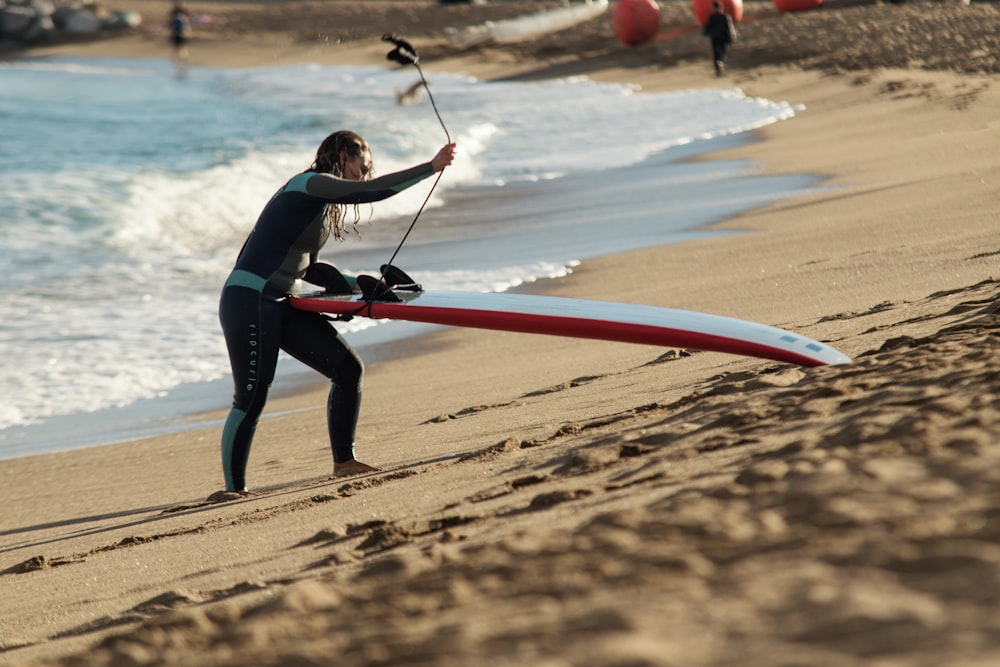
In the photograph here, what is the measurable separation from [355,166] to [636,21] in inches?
881

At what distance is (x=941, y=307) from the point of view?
4.96 meters

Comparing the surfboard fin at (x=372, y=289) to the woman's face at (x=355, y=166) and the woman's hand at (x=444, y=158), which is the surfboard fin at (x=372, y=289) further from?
the woman's hand at (x=444, y=158)

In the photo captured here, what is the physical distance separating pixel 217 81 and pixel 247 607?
2974 cm

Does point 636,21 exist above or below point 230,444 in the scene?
above

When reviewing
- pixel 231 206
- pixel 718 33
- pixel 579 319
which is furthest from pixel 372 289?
pixel 718 33

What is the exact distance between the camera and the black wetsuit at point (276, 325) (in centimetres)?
450

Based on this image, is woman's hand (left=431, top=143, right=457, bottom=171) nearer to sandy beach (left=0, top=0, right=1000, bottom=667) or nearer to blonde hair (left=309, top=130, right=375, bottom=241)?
blonde hair (left=309, top=130, right=375, bottom=241)

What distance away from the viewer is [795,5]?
2564 cm

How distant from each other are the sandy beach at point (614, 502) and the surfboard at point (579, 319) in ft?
0.54

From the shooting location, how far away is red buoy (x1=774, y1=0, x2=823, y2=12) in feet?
84.0

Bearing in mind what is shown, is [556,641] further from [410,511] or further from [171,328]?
[171,328]

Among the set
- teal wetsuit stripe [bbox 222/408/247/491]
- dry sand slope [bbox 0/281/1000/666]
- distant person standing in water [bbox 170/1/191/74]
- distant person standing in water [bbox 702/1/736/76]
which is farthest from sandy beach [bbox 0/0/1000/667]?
distant person standing in water [bbox 170/1/191/74]

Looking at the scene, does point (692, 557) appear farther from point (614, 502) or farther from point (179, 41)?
point (179, 41)

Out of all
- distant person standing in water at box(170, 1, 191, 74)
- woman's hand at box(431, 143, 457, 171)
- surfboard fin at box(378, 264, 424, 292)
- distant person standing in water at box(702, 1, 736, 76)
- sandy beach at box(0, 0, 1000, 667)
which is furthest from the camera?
distant person standing in water at box(170, 1, 191, 74)
